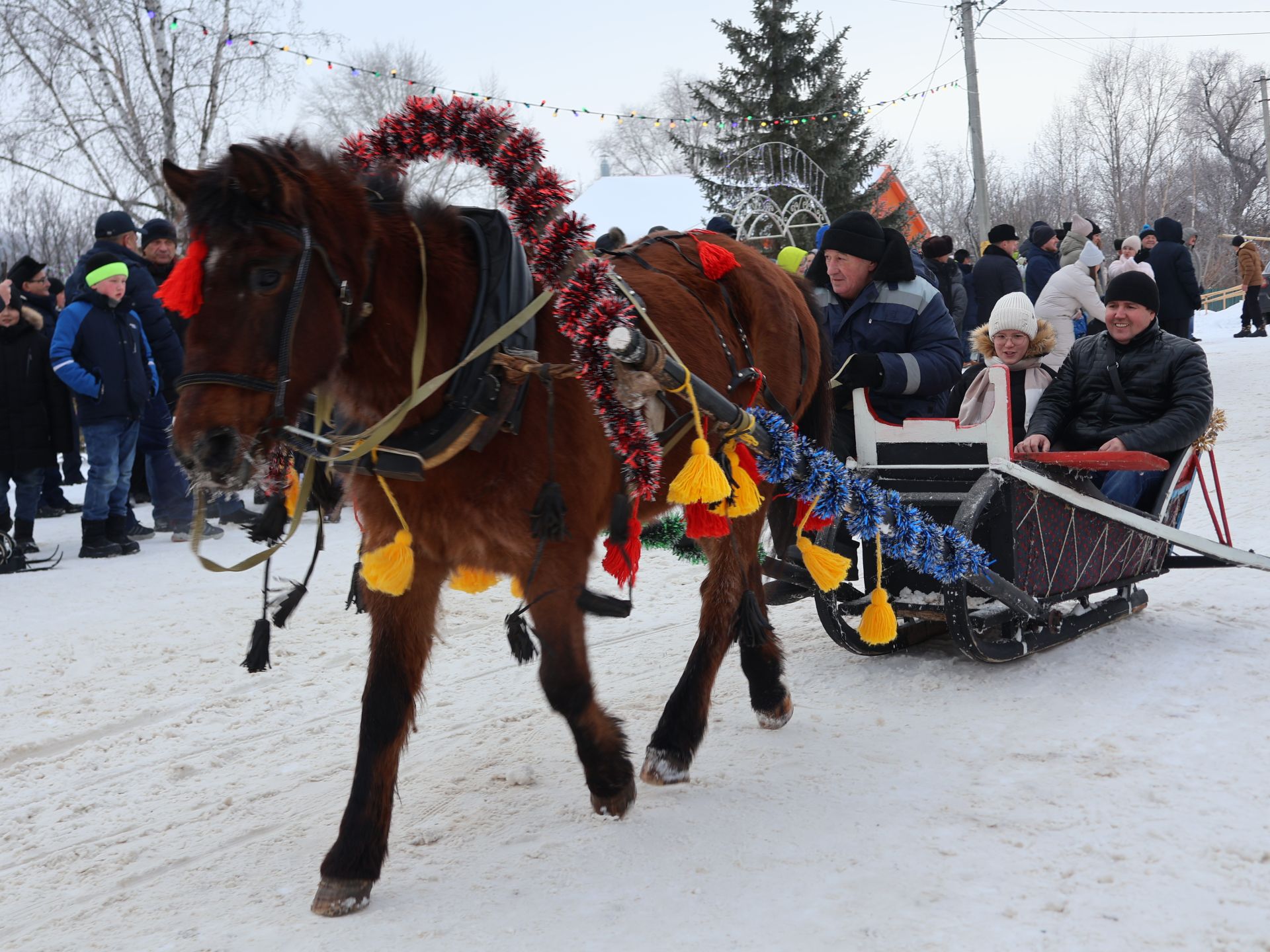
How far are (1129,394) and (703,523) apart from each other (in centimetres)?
257

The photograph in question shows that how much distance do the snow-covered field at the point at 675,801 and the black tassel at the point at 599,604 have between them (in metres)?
0.69

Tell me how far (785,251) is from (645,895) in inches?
272

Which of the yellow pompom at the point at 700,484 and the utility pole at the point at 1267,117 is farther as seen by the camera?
the utility pole at the point at 1267,117

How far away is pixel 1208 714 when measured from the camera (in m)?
3.76

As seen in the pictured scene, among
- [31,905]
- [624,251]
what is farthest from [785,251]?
[31,905]

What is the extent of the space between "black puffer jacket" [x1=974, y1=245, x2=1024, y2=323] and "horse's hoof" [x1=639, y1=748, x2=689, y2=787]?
856cm

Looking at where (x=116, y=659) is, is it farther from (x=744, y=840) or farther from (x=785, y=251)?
(x=785, y=251)

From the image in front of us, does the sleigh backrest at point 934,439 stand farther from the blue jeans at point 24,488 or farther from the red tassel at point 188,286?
the blue jeans at point 24,488

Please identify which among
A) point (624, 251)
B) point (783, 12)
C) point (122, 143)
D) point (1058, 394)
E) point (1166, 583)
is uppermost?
point (783, 12)

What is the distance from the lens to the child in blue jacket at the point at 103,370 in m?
7.41

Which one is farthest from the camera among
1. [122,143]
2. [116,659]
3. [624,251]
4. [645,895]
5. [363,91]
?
[363,91]

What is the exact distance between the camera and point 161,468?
329 inches

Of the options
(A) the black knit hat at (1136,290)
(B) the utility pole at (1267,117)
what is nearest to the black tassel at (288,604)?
(A) the black knit hat at (1136,290)

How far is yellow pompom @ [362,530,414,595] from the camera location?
290 centimetres
